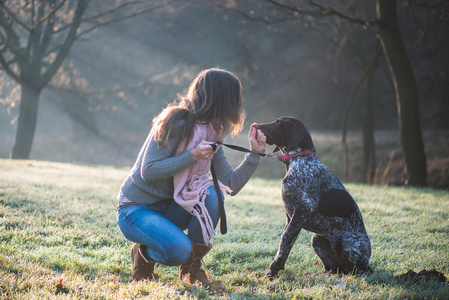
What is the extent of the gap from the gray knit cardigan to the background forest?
32.0 feet

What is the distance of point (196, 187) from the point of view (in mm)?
2975

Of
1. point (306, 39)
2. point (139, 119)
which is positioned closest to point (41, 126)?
point (139, 119)

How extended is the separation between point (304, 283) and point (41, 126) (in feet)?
80.5

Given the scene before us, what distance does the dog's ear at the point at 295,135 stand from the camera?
3215mm

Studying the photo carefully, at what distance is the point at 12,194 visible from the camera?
530 centimetres

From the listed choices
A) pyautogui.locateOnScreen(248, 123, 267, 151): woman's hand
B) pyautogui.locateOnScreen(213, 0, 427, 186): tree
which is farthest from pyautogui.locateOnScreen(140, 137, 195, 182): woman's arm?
pyautogui.locateOnScreen(213, 0, 427, 186): tree

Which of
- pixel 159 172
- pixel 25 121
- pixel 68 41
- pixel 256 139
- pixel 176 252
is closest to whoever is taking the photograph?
pixel 176 252

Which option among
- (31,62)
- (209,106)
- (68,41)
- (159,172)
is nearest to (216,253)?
(159,172)

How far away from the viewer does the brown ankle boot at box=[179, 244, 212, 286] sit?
2.90 meters

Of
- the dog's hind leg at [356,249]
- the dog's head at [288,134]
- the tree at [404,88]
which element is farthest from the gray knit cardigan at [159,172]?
the tree at [404,88]

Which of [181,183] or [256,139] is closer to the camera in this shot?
[181,183]

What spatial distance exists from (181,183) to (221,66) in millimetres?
15814

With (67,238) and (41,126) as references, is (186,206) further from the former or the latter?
(41,126)

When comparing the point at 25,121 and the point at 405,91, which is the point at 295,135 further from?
the point at 25,121
